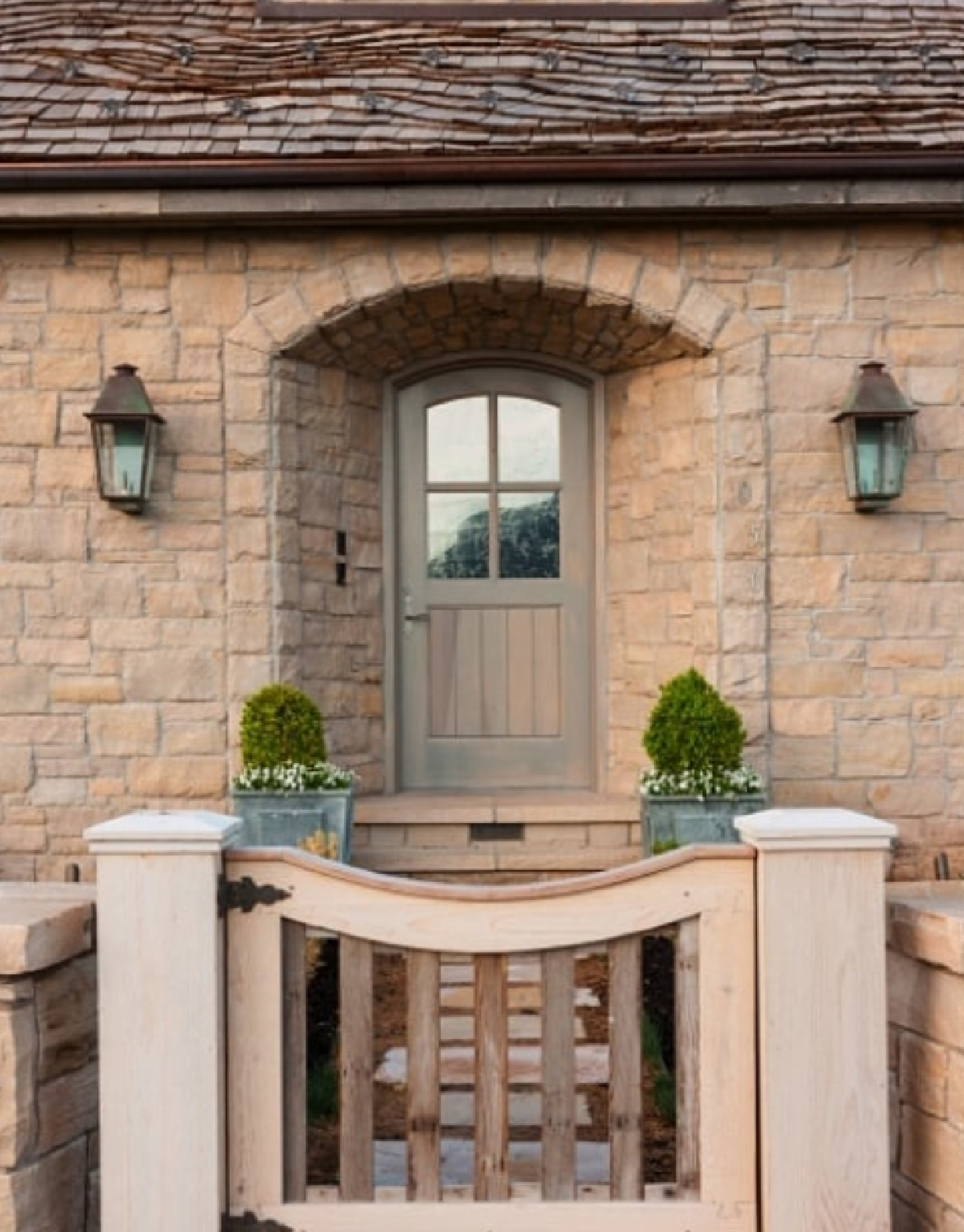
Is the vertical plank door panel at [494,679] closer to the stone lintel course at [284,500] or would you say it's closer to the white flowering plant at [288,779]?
the stone lintel course at [284,500]

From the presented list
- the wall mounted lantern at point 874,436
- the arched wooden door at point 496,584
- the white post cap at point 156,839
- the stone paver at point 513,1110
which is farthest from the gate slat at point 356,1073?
the arched wooden door at point 496,584

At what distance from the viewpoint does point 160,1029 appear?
2.73m

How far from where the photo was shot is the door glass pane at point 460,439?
7.04 meters

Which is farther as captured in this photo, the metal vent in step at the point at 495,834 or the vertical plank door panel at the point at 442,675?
the vertical plank door panel at the point at 442,675

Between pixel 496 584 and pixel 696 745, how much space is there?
1.68 m

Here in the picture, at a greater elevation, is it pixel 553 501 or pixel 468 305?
pixel 468 305

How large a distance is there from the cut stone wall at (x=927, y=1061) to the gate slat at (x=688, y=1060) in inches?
20.0

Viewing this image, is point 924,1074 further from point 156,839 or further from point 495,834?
point 495,834

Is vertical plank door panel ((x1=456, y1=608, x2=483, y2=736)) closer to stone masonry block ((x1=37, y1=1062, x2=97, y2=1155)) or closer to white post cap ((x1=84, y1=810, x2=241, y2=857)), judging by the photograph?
stone masonry block ((x1=37, y1=1062, x2=97, y2=1155))

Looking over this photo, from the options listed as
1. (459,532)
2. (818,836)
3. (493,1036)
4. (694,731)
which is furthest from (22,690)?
(818,836)

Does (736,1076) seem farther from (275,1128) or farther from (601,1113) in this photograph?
(601,1113)

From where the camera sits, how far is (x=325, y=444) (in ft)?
21.4

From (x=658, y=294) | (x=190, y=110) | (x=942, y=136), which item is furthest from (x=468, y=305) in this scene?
(x=942, y=136)

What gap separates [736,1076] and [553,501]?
4.53 metres
